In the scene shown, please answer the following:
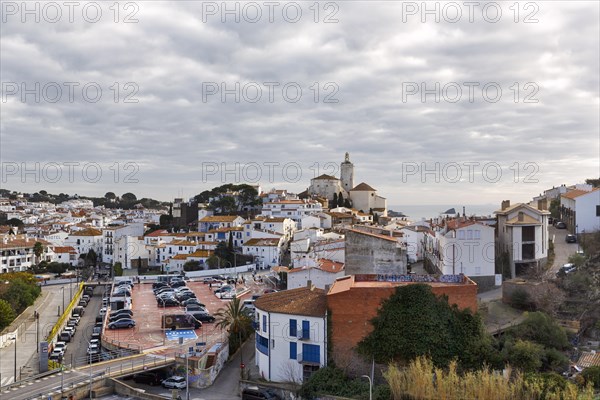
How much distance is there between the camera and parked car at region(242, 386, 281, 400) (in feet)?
76.5

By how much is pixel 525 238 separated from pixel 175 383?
73.8 feet

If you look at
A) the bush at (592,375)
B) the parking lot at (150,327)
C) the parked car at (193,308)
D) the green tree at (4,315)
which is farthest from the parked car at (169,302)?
the bush at (592,375)

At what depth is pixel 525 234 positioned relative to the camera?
1407 inches

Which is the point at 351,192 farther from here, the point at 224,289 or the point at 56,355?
the point at 56,355

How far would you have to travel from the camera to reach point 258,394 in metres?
23.4

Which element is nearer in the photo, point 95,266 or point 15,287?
point 15,287

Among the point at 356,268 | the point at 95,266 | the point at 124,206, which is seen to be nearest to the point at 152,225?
the point at 95,266

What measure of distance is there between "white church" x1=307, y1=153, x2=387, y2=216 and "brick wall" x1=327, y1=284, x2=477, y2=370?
74.7 m

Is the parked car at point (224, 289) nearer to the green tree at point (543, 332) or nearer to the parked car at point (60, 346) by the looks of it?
the parked car at point (60, 346)

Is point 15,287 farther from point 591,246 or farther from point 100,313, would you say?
point 591,246

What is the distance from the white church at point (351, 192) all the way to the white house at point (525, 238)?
61.8 meters

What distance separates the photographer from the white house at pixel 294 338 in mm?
24297

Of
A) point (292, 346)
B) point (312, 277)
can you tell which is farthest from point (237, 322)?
point (312, 277)

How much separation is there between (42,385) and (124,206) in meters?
175
